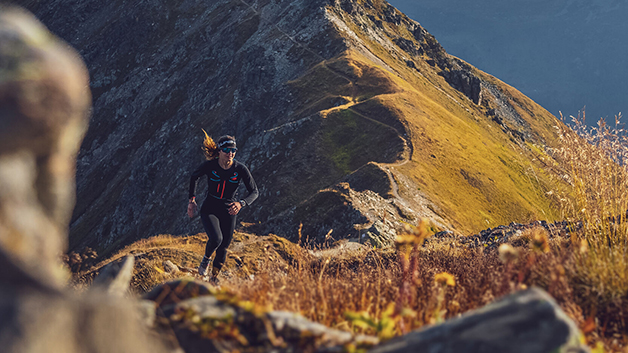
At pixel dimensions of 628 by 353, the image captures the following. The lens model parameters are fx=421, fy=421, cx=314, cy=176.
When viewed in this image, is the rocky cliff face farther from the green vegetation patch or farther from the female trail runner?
the female trail runner

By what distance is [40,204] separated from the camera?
8.91 feet

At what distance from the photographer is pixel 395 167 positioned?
3494 cm

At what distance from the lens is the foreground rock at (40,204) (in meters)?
2.10

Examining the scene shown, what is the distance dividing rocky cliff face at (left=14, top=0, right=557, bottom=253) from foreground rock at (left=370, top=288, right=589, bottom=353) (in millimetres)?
10036

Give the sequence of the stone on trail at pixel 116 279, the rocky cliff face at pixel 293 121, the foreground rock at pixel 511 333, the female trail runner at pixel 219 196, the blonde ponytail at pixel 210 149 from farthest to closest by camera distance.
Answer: the rocky cliff face at pixel 293 121 → the blonde ponytail at pixel 210 149 → the female trail runner at pixel 219 196 → the stone on trail at pixel 116 279 → the foreground rock at pixel 511 333

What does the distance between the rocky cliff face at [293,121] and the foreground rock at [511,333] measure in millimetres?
10036

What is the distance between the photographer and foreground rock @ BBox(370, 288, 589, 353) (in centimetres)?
256

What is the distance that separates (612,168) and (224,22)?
8772 cm

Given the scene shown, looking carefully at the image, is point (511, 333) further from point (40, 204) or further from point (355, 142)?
point (355, 142)

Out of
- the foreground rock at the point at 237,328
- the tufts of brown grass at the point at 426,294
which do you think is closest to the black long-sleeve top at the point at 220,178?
the tufts of brown grass at the point at 426,294

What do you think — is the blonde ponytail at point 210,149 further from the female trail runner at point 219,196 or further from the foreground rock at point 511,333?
the foreground rock at point 511,333

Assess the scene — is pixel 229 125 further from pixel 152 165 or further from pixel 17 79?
pixel 17 79

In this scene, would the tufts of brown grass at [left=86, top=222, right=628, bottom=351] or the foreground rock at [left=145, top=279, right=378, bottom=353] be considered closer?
the foreground rock at [left=145, top=279, right=378, bottom=353]

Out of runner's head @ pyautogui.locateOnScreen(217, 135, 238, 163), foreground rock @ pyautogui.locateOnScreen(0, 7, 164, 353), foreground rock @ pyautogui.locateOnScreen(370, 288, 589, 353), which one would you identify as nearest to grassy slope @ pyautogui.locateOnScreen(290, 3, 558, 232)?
runner's head @ pyautogui.locateOnScreen(217, 135, 238, 163)
